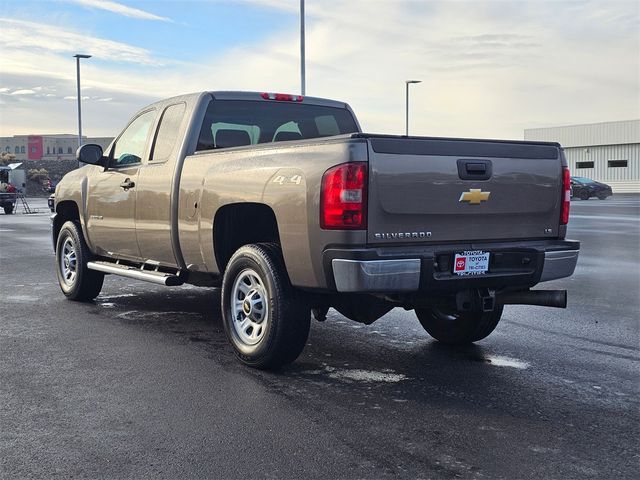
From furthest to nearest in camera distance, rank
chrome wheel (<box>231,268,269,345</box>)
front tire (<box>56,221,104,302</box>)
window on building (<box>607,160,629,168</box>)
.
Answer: window on building (<box>607,160,629,168</box>)
front tire (<box>56,221,104,302</box>)
chrome wheel (<box>231,268,269,345</box>)

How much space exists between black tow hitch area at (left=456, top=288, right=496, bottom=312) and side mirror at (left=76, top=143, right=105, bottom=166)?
162 inches

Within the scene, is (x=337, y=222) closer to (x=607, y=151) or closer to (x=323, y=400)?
(x=323, y=400)

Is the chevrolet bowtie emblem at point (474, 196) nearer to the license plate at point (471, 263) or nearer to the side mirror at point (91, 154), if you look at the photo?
the license plate at point (471, 263)

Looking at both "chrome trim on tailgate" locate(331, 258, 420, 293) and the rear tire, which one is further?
the rear tire

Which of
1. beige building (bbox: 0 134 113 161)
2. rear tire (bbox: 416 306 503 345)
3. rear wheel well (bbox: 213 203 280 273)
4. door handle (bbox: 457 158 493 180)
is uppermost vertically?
beige building (bbox: 0 134 113 161)

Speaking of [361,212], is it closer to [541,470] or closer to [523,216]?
[523,216]

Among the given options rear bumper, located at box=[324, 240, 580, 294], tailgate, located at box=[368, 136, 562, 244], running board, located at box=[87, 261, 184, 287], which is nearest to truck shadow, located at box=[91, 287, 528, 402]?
running board, located at box=[87, 261, 184, 287]

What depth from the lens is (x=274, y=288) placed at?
5.24 meters

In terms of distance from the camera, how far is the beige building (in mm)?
135750

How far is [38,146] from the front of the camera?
13575cm

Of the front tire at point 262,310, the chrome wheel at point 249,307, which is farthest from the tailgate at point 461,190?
the chrome wheel at point 249,307

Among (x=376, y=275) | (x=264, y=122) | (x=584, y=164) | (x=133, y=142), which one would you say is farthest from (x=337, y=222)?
(x=584, y=164)

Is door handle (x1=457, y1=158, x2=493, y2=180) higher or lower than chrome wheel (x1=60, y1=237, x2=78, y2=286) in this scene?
higher

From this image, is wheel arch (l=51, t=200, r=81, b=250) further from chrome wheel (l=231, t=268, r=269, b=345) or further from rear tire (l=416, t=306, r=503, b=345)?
rear tire (l=416, t=306, r=503, b=345)
